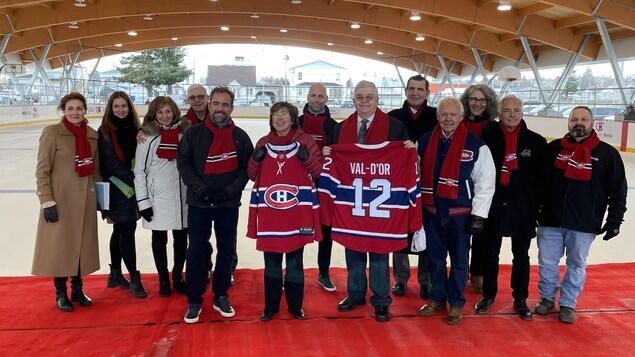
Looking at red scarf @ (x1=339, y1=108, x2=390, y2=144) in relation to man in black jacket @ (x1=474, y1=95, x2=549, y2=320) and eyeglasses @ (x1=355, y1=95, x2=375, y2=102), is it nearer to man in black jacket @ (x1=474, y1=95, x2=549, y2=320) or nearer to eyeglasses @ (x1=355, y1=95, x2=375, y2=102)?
eyeglasses @ (x1=355, y1=95, x2=375, y2=102)

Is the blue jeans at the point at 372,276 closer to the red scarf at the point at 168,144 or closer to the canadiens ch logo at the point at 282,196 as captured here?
the canadiens ch logo at the point at 282,196

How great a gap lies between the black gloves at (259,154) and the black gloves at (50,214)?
4.74 ft

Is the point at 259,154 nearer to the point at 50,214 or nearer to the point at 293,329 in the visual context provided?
the point at 293,329

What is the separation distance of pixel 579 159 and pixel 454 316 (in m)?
1.33

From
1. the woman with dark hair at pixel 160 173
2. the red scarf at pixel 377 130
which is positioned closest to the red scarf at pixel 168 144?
the woman with dark hair at pixel 160 173

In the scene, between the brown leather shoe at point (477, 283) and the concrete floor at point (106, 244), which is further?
the concrete floor at point (106, 244)

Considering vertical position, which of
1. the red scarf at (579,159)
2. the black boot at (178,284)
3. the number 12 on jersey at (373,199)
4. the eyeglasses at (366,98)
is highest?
the eyeglasses at (366,98)

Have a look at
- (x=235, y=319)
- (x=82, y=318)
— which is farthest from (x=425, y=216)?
(x=82, y=318)

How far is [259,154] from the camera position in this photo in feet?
10.5

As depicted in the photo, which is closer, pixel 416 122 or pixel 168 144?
pixel 168 144

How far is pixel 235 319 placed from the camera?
11.1ft

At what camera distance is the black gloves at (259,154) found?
3201mm

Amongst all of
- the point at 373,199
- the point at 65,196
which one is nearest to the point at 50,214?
the point at 65,196

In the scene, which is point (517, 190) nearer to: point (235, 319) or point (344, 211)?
point (344, 211)
